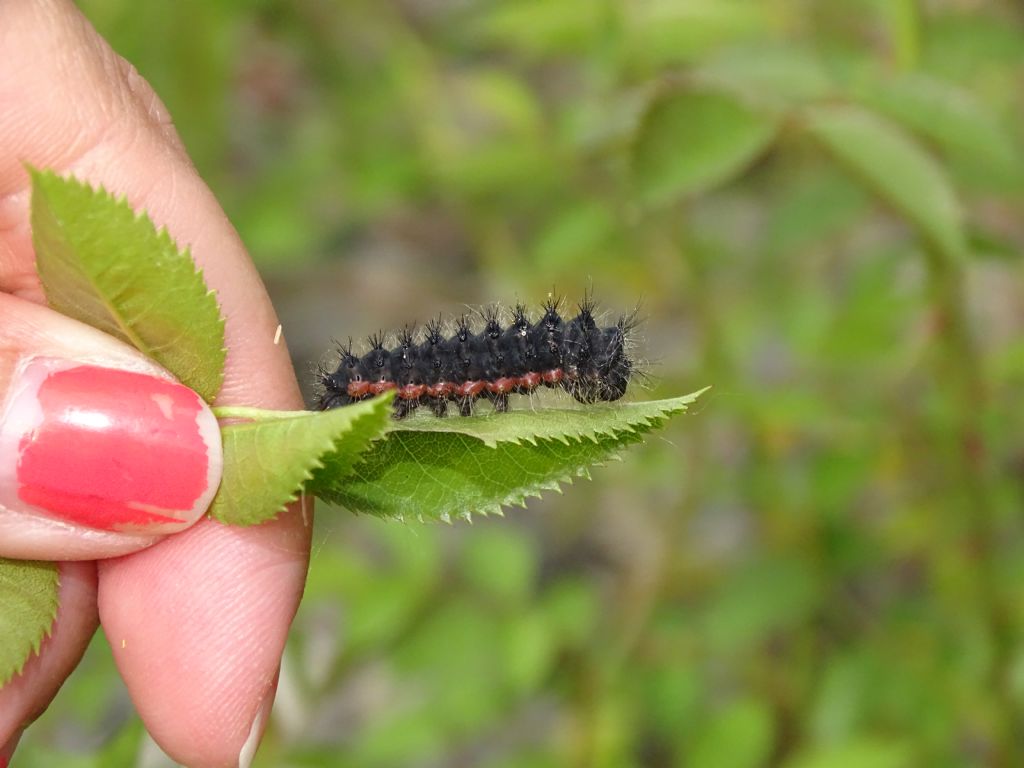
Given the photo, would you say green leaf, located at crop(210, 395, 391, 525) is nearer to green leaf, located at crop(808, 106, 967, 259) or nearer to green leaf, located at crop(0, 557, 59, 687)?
green leaf, located at crop(0, 557, 59, 687)

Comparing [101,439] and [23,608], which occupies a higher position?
[101,439]

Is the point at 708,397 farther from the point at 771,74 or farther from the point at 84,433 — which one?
the point at 84,433

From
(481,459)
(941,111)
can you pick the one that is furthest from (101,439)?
(941,111)

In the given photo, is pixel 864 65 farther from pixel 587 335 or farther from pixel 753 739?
pixel 753 739

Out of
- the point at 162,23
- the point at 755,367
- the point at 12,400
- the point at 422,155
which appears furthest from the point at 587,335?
the point at 755,367

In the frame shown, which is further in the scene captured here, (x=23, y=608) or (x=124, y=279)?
(x=23, y=608)

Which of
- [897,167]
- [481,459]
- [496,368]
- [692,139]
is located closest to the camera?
[481,459]

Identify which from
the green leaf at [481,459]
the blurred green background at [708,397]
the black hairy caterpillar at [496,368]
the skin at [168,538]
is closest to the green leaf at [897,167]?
the blurred green background at [708,397]

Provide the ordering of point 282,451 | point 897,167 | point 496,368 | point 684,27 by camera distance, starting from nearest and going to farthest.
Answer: point 282,451, point 897,167, point 496,368, point 684,27
